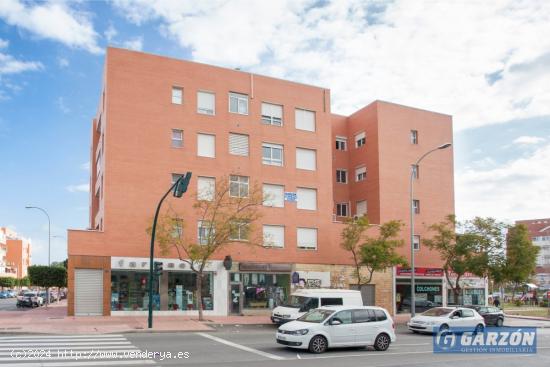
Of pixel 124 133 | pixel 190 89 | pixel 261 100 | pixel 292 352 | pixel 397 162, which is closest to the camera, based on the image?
pixel 292 352

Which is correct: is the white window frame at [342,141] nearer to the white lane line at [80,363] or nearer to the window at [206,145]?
the window at [206,145]

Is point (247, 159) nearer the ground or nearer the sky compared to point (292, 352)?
nearer the sky

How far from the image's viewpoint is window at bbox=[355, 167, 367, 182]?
4411 centimetres

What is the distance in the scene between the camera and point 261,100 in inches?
1517

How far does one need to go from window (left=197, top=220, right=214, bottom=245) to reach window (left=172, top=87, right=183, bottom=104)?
7.54 metres

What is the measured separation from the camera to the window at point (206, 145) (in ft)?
118

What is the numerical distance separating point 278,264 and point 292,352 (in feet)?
62.6

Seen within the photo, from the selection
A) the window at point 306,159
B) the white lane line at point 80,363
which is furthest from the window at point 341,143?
the white lane line at point 80,363

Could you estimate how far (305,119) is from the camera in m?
40.2

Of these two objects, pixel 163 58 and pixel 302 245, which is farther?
pixel 302 245

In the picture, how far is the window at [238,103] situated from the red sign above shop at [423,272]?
51.7ft

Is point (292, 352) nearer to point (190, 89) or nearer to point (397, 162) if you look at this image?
point (190, 89)

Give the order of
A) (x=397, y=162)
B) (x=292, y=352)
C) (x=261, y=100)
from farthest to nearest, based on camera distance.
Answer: (x=397, y=162) → (x=261, y=100) → (x=292, y=352)

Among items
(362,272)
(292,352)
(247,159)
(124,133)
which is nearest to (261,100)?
(247,159)
